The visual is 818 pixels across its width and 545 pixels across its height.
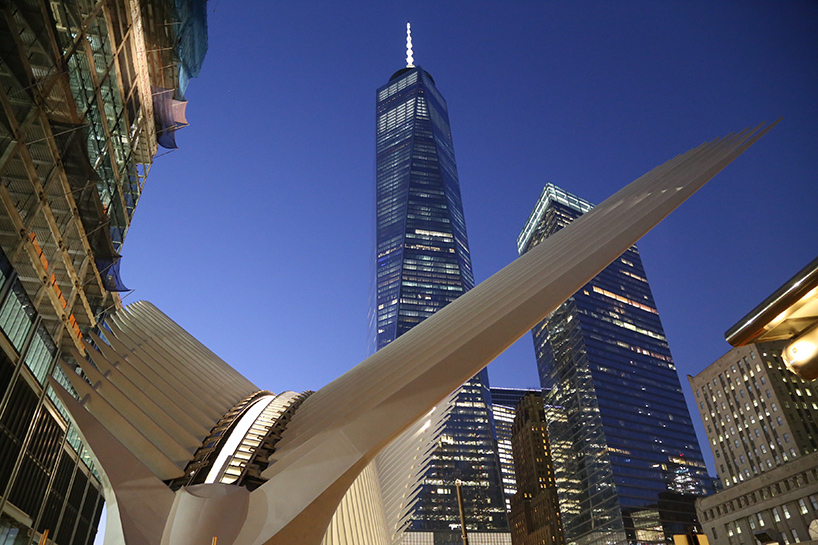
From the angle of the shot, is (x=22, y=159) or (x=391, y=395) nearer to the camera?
(x=391, y=395)

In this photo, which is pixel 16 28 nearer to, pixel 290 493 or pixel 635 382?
pixel 290 493

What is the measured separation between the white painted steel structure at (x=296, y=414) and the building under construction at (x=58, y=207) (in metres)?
5.65

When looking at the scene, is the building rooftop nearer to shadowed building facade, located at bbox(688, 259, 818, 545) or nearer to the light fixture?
the light fixture

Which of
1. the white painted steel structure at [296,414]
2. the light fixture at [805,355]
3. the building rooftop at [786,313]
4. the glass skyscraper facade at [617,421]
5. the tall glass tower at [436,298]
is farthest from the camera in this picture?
the tall glass tower at [436,298]

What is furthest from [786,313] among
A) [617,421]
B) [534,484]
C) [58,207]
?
[534,484]

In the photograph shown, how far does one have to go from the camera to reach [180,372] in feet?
51.7

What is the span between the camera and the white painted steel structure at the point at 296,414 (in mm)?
8055

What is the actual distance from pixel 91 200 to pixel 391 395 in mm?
19790

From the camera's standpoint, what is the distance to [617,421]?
143 metres

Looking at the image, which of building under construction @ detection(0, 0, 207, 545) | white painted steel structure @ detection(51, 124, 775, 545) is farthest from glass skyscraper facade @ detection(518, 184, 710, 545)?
white painted steel structure @ detection(51, 124, 775, 545)

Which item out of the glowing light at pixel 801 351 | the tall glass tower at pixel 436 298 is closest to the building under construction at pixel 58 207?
the glowing light at pixel 801 351

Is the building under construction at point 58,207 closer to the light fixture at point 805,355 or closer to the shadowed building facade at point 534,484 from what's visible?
the light fixture at point 805,355

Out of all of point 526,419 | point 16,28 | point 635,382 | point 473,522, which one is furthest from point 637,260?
point 16,28

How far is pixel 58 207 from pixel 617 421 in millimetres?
144805
